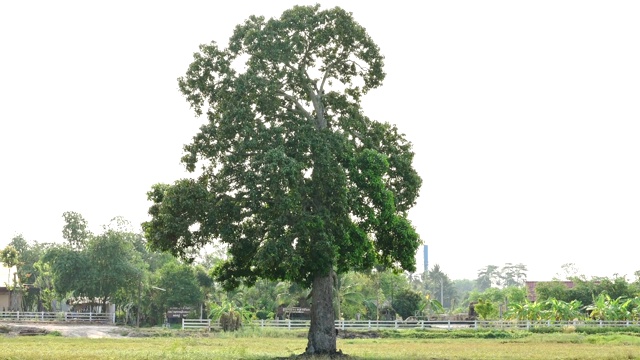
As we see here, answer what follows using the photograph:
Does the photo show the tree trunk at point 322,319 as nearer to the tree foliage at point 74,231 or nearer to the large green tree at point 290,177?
the large green tree at point 290,177

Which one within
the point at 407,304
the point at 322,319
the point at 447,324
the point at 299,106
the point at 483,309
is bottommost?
the point at 447,324

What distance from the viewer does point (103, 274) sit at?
71312 mm

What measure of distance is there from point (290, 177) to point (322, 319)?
638cm

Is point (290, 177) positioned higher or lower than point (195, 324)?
higher

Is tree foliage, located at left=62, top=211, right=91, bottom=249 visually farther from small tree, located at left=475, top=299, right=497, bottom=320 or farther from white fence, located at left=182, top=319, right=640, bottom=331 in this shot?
small tree, located at left=475, top=299, right=497, bottom=320

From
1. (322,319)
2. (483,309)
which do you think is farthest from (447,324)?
(322,319)

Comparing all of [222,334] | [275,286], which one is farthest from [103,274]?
[222,334]

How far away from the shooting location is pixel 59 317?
239 ft

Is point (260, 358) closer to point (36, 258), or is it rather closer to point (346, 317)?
point (346, 317)

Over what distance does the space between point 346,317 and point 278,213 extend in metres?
54.1

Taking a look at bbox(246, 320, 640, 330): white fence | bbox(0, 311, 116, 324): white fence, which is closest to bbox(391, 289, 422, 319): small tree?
bbox(246, 320, 640, 330): white fence

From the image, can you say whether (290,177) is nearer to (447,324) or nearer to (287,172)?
(287,172)

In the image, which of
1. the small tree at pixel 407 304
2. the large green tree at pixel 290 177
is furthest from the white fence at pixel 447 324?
the large green tree at pixel 290 177

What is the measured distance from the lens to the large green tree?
1090 inches
